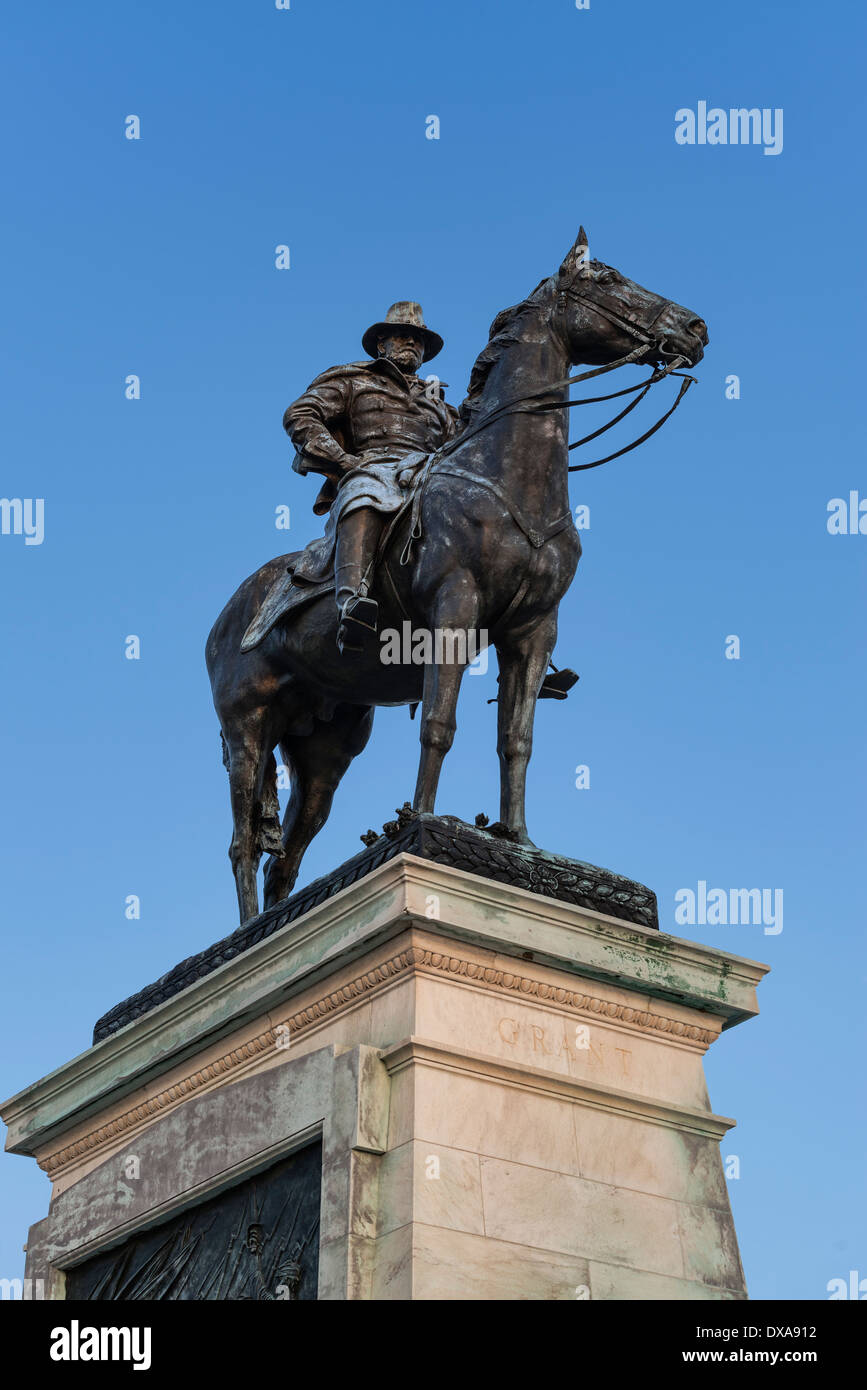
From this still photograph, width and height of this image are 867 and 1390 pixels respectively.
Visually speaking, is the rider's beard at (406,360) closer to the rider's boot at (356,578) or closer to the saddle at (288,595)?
the saddle at (288,595)

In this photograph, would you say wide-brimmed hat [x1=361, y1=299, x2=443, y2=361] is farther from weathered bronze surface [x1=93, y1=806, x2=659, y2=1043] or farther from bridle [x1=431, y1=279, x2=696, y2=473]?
weathered bronze surface [x1=93, y1=806, x2=659, y2=1043]

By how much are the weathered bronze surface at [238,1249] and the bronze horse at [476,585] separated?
2.43m

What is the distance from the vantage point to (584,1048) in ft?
32.1

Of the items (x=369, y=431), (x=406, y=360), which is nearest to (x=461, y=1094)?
(x=369, y=431)

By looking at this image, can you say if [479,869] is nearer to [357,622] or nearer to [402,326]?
[357,622]

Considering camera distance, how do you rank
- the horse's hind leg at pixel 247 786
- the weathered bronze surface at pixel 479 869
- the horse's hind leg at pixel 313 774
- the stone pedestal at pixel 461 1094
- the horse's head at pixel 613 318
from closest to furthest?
the stone pedestal at pixel 461 1094
the weathered bronze surface at pixel 479 869
the horse's head at pixel 613 318
the horse's hind leg at pixel 247 786
the horse's hind leg at pixel 313 774

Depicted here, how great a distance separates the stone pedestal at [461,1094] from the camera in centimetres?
888

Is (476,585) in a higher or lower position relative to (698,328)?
lower

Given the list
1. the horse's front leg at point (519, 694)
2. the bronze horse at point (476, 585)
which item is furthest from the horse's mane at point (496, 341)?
the horse's front leg at point (519, 694)

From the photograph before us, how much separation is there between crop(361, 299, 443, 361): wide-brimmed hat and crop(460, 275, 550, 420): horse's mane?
190cm

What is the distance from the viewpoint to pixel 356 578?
1148cm

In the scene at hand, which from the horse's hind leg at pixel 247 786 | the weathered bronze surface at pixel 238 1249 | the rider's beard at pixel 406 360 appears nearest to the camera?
the weathered bronze surface at pixel 238 1249

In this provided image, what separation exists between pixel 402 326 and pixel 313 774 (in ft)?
11.6
